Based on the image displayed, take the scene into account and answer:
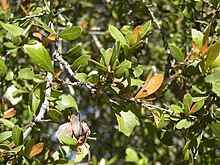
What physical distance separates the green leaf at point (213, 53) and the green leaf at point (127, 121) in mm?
211

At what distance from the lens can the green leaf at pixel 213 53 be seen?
983mm

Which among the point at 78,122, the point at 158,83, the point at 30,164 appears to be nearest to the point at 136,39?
the point at 158,83

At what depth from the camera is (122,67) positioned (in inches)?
37.3

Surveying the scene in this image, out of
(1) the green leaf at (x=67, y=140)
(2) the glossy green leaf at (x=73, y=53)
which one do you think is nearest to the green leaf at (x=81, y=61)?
(2) the glossy green leaf at (x=73, y=53)

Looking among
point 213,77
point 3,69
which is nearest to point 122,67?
point 213,77

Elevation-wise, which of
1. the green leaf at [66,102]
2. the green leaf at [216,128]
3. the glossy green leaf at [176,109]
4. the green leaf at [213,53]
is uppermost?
the green leaf at [213,53]

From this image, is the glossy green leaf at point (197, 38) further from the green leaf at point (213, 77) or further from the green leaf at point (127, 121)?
the green leaf at point (127, 121)

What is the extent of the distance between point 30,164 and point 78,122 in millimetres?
155

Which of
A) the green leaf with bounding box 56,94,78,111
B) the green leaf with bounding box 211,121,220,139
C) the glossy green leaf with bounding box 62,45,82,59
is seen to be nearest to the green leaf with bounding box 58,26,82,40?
the glossy green leaf with bounding box 62,45,82,59

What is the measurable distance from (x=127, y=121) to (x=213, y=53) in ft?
0.80

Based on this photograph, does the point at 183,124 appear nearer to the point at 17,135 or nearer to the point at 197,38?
the point at 197,38

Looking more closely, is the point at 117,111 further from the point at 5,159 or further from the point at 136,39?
the point at 5,159

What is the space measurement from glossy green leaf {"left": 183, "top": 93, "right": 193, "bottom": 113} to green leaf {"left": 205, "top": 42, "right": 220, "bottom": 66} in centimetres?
9

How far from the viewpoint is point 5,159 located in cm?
100
